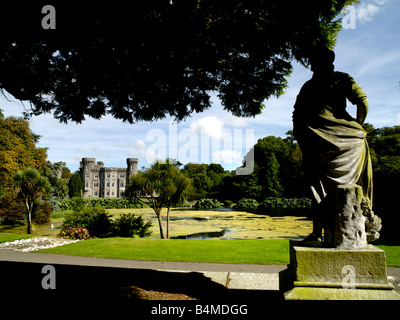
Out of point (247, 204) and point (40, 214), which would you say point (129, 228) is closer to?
point (40, 214)

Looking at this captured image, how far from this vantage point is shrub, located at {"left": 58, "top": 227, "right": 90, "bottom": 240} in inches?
505

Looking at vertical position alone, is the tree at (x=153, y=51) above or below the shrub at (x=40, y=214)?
above

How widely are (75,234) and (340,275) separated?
13.3 meters

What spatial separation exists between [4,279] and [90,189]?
77396 mm

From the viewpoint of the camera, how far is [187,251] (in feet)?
28.4

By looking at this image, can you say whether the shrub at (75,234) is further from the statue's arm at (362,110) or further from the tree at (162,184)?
the statue's arm at (362,110)

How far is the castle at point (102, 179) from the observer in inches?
3009

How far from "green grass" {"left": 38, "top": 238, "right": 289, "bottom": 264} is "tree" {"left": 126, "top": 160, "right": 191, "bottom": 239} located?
15.5 feet

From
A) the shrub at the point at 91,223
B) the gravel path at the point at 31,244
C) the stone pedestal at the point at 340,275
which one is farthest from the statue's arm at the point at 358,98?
the shrub at the point at 91,223

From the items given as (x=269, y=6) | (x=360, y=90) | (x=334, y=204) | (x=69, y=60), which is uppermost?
(x=269, y=6)

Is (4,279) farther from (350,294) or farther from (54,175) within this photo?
(54,175)

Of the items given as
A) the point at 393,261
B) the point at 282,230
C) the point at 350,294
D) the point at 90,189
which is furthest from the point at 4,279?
the point at 90,189

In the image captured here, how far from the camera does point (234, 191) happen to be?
44.8 meters

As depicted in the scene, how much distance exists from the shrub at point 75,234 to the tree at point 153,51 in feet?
28.8
